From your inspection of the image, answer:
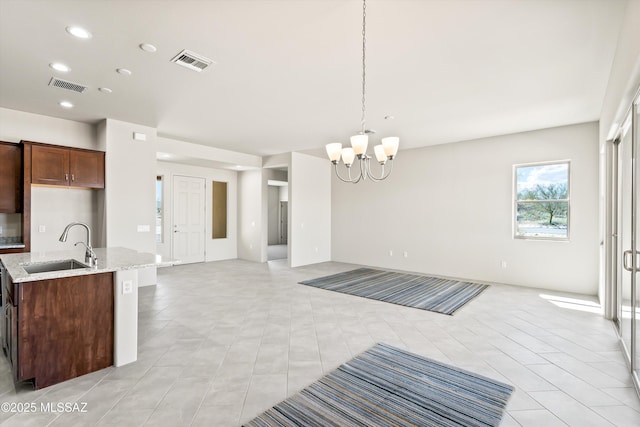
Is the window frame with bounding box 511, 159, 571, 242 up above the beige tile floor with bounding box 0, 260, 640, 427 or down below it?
above

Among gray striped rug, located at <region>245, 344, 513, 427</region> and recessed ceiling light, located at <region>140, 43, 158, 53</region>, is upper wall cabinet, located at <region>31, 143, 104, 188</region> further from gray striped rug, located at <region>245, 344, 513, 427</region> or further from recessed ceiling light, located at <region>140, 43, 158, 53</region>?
gray striped rug, located at <region>245, 344, 513, 427</region>

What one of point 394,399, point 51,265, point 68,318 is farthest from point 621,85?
point 51,265

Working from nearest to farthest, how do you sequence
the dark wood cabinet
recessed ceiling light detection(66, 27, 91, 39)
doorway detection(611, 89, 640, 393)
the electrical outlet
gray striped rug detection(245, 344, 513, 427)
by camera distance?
gray striped rug detection(245, 344, 513, 427), the dark wood cabinet, doorway detection(611, 89, 640, 393), recessed ceiling light detection(66, 27, 91, 39), the electrical outlet

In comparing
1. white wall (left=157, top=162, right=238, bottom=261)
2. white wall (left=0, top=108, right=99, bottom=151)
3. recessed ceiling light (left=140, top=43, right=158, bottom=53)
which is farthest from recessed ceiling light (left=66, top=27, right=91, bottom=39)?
white wall (left=157, top=162, right=238, bottom=261)

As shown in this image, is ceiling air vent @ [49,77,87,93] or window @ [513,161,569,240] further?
window @ [513,161,569,240]

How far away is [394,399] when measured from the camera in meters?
2.22

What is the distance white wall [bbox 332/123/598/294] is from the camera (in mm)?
5250

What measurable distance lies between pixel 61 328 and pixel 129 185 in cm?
326

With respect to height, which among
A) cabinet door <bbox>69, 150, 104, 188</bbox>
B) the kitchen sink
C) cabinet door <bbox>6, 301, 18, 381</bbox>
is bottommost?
cabinet door <bbox>6, 301, 18, 381</bbox>

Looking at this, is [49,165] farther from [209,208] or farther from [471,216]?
[471,216]

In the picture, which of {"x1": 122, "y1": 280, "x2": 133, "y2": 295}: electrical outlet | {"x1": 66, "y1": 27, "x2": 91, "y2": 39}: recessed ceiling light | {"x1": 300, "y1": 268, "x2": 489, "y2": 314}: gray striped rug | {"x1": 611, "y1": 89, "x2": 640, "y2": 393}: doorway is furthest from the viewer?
{"x1": 300, "y1": 268, "x2": 489, "y2": 314}: gray striped rug

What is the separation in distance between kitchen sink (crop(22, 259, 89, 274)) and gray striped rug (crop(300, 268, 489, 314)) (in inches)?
141

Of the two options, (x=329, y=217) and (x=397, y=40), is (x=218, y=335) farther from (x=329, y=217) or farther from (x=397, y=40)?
(x=329, y=217)

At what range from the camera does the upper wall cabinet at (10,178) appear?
4316mm
